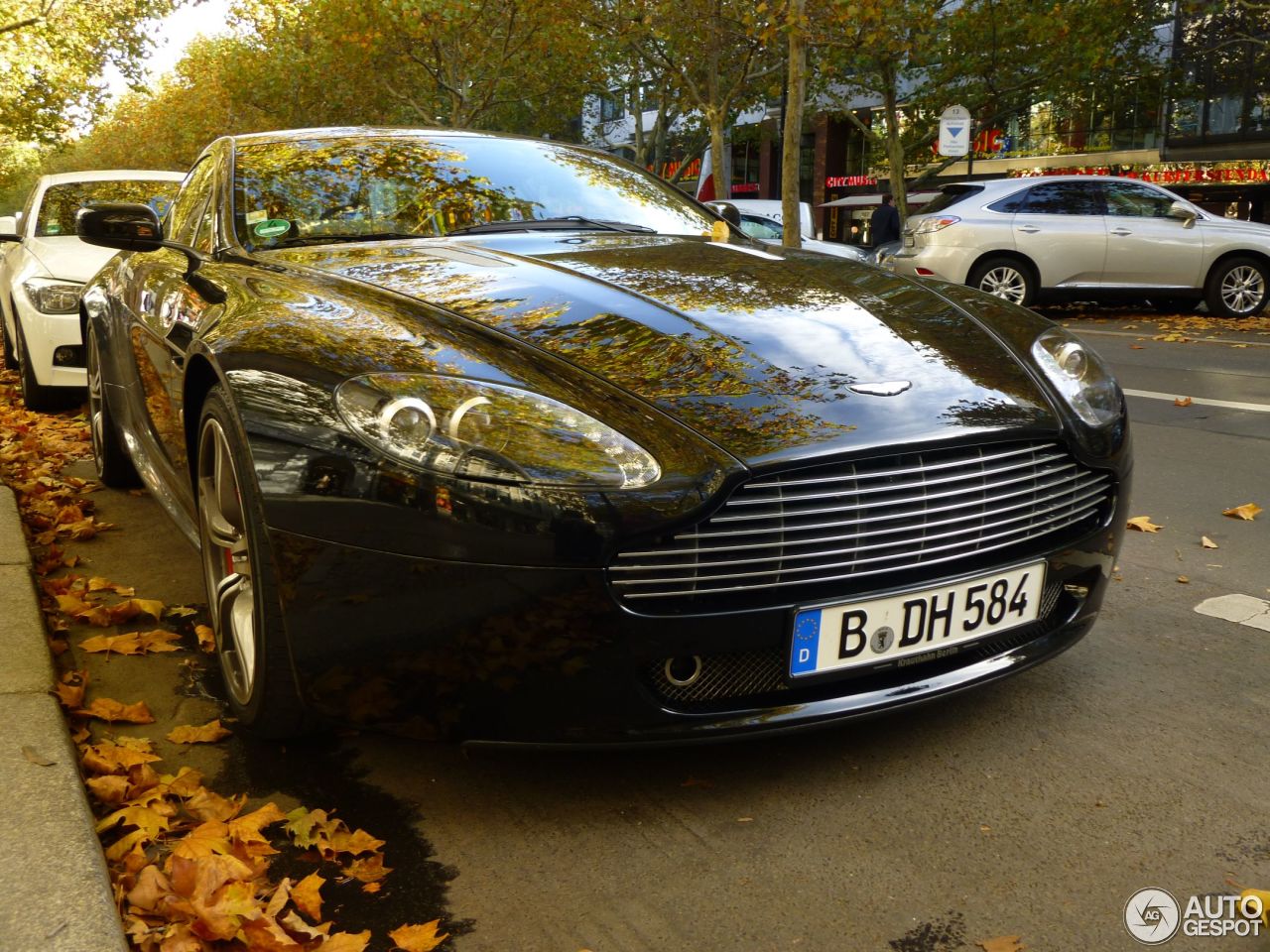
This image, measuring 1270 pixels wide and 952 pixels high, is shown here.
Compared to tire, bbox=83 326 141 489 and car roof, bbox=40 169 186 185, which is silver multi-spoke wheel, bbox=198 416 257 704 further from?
car roof, bbox=40 169 186 185

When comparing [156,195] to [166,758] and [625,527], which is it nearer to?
[166,758]

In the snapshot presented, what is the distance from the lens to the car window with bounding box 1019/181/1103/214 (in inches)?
577

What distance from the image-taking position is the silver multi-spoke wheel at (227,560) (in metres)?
2.72

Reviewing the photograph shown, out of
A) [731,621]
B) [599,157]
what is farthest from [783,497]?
[599,157]

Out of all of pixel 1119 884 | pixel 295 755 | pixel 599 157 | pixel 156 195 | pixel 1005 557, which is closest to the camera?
pixel 1119 884

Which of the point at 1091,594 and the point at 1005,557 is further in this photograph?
the point at 1091,594

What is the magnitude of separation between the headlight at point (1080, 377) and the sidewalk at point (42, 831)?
7.12 feet

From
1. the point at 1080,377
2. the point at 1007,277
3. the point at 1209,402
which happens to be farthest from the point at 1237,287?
the point at 1080,377

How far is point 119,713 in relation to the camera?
9.93 ft

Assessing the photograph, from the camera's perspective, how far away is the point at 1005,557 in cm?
262

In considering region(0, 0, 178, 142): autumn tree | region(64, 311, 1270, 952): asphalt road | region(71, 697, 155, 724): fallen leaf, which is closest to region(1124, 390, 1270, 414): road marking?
region(64, 311, 1270, 952): asphalt road

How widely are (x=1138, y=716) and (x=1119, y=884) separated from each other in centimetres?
80

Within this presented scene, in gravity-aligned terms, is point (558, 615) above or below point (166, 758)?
above

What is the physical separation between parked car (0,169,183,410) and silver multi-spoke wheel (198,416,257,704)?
13.8ft
